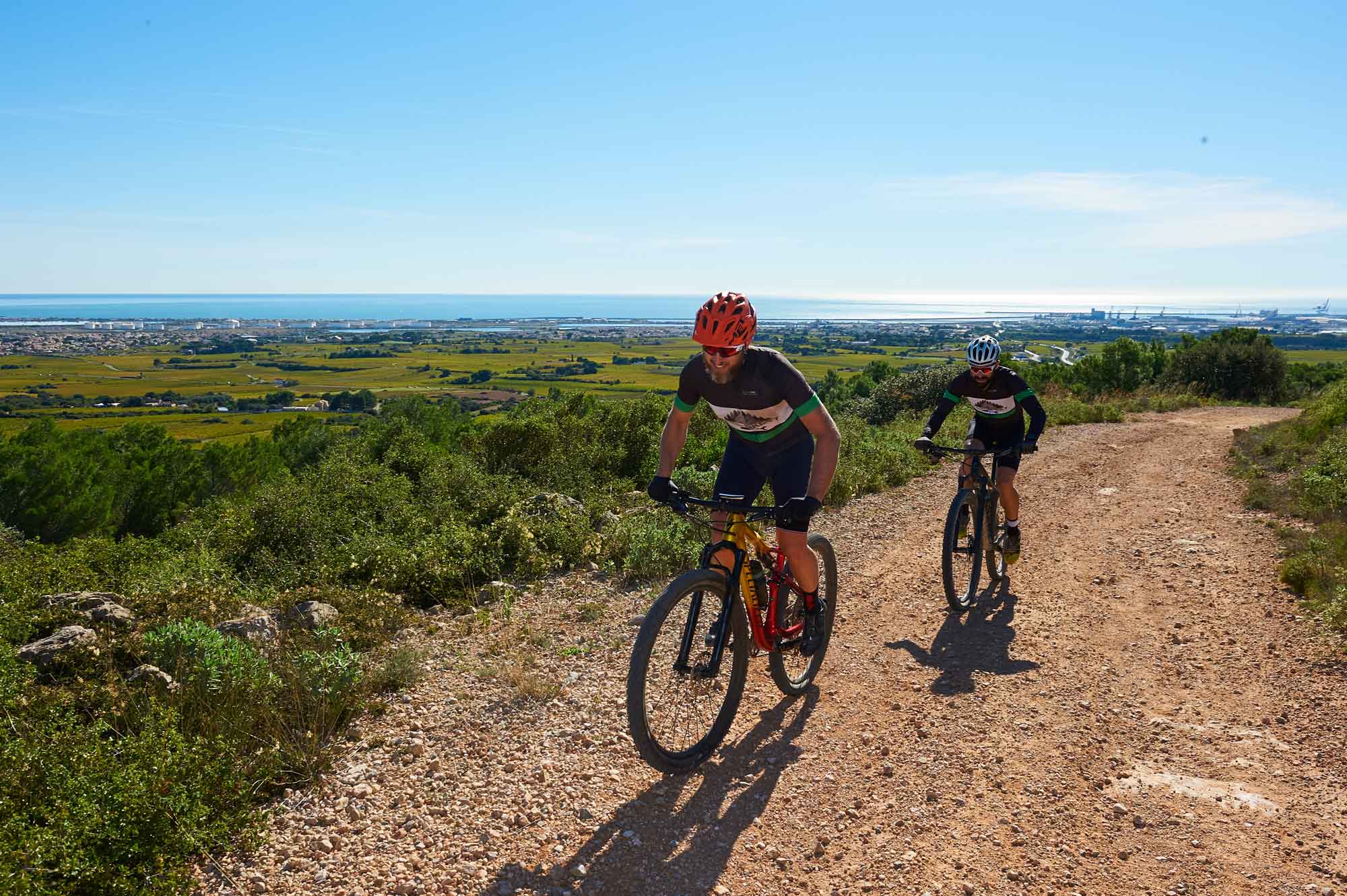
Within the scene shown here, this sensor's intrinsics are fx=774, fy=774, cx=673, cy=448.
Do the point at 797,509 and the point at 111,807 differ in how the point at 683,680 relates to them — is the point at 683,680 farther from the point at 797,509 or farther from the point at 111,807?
the point at 111,807

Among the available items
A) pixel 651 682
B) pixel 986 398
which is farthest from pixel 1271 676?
pixel 651 682

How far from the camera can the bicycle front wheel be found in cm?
416

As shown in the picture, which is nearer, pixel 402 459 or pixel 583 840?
→ pixel 583 840

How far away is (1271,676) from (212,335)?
210m

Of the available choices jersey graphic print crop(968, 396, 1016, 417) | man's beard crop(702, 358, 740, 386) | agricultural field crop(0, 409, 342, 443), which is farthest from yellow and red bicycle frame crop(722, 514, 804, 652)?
agricultural field crop(0, 409, 342, 443)

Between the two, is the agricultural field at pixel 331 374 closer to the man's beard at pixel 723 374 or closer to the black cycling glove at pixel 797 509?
the man's beard at pixel 723 374

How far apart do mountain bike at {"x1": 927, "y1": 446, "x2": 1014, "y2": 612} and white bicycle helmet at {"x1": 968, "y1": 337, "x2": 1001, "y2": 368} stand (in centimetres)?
83

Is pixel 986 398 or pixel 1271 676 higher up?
pixel 986 398

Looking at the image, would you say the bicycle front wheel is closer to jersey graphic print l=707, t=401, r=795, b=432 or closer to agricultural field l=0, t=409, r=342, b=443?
jersey graphic print l=707, t=401, r=795, b=432

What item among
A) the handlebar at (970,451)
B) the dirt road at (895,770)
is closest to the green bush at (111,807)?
the dirt road at (895,770)

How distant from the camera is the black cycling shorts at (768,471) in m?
4.88

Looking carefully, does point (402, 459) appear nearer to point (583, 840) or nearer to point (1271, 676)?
point (583, 840)

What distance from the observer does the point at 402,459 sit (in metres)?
13.9

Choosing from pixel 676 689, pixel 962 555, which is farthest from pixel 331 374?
pixel 676 689
